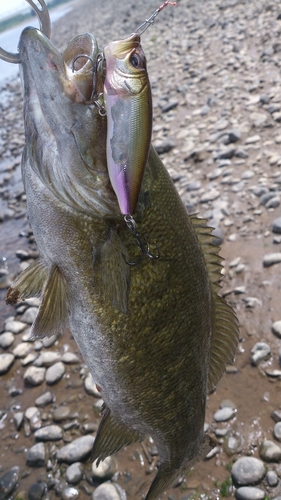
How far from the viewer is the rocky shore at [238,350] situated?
3.33m

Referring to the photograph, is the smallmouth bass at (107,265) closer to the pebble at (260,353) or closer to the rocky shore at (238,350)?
the rocky shore at (238,350)

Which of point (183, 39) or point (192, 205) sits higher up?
point (183, 39)

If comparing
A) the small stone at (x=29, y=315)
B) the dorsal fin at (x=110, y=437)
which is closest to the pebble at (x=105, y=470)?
the dorsal fin at (x=110, y=437)

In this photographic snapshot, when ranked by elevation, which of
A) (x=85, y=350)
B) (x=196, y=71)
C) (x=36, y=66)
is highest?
(x=196, y=71)

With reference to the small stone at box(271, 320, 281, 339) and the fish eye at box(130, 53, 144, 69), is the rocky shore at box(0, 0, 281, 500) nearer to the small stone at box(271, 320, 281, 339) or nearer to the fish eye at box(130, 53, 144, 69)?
the small stone at box(271, 320, 281, 339)

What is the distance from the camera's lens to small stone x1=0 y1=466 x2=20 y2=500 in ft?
11.6

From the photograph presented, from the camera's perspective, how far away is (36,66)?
1.58 metres

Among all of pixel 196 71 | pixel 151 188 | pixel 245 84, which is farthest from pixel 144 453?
pixel 196 71

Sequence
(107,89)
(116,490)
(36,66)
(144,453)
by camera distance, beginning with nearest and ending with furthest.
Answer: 1. (107,89)
2. (36,66)
3. (116,490)
4. (144,453)

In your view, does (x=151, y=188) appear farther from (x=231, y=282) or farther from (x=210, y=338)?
(x=231, y=282)

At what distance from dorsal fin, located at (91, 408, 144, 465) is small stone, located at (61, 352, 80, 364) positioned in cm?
228

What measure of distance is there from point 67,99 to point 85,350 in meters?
1.13

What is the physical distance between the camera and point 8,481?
361 centimetres

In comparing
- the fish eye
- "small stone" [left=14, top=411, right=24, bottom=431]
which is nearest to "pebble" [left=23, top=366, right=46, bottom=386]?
"small stone" [left=14, top=411, right=24, bottom=431]
